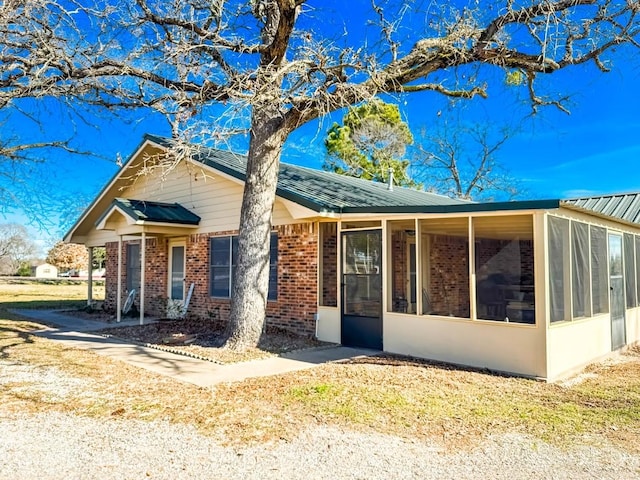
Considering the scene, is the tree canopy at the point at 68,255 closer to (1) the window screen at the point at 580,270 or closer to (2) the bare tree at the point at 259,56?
(2) the bare tree at the point at 259,56

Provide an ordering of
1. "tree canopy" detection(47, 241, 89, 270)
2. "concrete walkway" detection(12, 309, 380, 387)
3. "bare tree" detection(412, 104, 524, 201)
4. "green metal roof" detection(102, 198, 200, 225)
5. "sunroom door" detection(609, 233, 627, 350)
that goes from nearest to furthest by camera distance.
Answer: "concrete walkway" detection(12, 309, 380, 387), "sunroom door" detection(609, 233, 627, 350), "green metal roof" detection(102, 198, 200, 225), "bare tree" detection(412, 104, 524, 201), "tree canopy" detection(47, 241, 89, 270)

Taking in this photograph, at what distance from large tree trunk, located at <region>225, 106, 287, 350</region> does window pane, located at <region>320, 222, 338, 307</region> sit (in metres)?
1.40

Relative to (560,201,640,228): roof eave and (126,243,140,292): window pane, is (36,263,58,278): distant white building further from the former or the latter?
(560,201,640,228): roof eave

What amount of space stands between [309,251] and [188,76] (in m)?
3.96

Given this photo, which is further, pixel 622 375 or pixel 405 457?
pixel 622 375

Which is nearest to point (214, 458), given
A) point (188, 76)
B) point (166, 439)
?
point (166, 439)

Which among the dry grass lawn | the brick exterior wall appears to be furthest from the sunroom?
the dry grass lawn

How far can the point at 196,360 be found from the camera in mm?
8141

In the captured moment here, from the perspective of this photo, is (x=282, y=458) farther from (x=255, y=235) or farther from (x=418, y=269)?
(x=255, y=235)

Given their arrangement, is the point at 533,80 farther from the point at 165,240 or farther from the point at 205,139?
the point at 165,240

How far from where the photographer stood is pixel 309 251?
10.1 m

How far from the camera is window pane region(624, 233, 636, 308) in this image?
10273mm

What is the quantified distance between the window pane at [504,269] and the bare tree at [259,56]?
2.59m

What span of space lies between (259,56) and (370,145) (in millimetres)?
17366
